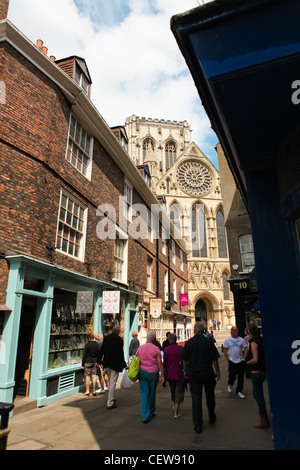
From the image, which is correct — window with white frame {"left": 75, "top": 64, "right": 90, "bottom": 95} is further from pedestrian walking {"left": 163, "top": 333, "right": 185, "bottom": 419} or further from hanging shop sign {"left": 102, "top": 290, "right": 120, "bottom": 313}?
pedestrian walking {"left": 163, "top": 333, "right": 185, "bottom": 419}

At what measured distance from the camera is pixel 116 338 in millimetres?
7047

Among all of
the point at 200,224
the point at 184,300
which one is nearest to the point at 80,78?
the point at 184,300

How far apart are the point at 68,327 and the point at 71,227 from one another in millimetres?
3133

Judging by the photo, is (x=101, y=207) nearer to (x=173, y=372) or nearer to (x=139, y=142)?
(x=173, y=372)

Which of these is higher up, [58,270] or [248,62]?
[248,62]

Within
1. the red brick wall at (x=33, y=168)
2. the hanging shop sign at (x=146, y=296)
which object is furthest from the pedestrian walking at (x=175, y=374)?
the hanging shop sign at (x=146, y=296)

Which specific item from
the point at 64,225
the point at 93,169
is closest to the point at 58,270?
the point at 64,225

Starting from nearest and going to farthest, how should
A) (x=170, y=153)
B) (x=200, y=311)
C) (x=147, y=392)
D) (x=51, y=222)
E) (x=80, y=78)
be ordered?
(x=147, y=392) < (x=51, y=222) < (x=80, y=78) < (x=200, y=311) < (x=170, y=153)

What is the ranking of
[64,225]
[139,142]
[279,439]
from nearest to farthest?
1. [279,439]
2. [64,225]
3. [139,142]

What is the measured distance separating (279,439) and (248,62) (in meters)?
4.02

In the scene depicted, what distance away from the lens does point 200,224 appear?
46625 millimetres

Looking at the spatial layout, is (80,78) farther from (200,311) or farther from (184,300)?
(200,311)

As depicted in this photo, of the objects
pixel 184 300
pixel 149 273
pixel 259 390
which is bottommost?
pixel 259 390

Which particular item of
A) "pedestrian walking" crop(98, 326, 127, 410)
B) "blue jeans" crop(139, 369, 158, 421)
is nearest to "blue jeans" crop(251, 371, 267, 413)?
"blue jeans" crop(139, 369, 158, 421)
